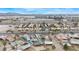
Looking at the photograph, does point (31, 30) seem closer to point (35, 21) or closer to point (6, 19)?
point (35, 21)

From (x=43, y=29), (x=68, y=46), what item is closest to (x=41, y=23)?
(x=43, y=29)

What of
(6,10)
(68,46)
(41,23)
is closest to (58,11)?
(41,23)

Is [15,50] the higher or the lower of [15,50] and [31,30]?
the lower
